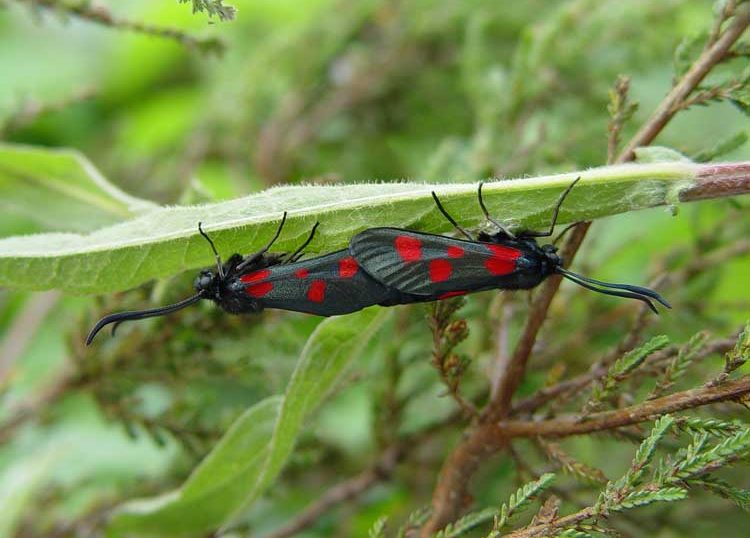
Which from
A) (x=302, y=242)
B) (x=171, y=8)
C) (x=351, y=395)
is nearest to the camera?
(x=302, y=242)

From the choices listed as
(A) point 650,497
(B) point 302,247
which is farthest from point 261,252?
(A) point 650,497

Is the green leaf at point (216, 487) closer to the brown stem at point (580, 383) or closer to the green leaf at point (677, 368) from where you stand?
the brown stem at point (580, 383)

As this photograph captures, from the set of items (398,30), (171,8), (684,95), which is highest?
(171,8)

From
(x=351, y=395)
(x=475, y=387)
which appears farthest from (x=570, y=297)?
(x=351, y=395)

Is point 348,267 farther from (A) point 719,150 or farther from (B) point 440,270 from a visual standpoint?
(A) point 719,150

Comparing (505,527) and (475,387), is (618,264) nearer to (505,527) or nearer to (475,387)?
(475,387)

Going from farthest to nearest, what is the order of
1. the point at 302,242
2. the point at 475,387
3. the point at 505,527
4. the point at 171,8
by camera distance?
1. the point at 171,8
2. the point at 475,387
3. the point at 302,242
4. the point at 505,527

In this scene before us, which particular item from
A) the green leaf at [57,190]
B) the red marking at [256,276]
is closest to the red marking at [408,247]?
the red marking at [256,276]
